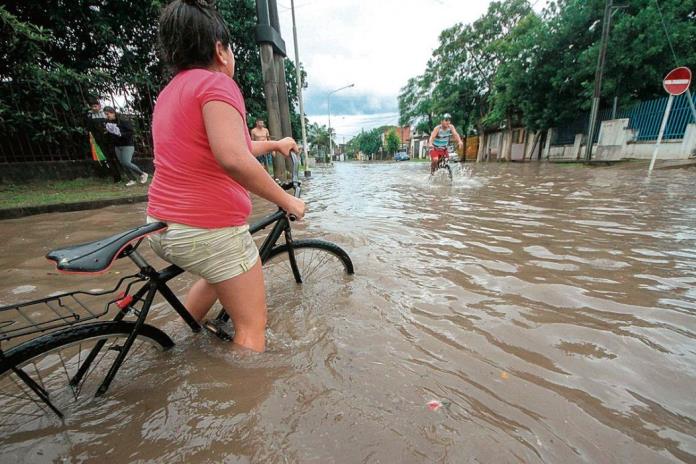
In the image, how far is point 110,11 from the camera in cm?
865

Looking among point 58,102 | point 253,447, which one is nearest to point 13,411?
point 253,447

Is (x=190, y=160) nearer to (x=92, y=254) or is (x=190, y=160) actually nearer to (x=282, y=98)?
(x=92, y=254)

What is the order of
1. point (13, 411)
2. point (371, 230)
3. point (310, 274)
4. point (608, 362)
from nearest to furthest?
point (13, 411), point (608, 362), point (310, 274), point (371, 230)

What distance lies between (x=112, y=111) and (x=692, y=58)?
18641 mm

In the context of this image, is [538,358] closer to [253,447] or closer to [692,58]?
[253,447]

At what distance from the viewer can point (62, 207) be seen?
512cm

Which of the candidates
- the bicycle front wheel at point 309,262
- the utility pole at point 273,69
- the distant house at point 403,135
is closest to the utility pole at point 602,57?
the utility pole at point 273,69

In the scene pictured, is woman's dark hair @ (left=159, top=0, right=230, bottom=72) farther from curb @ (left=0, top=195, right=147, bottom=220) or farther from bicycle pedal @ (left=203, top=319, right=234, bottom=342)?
curb @ (left=0, top=195, right=147, bottom=220)

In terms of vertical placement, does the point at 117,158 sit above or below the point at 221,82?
below

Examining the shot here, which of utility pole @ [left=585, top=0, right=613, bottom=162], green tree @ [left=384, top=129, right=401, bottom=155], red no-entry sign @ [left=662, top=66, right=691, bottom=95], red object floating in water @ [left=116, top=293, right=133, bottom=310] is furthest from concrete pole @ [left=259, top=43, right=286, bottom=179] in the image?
green tree @ [left=384, top=129, right=401, bottom=155]

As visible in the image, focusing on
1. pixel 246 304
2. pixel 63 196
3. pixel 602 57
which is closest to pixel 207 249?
pixel 246 304

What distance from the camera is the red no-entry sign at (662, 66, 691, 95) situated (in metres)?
8.20

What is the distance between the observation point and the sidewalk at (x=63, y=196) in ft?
16.1

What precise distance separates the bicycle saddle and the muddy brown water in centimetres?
69
